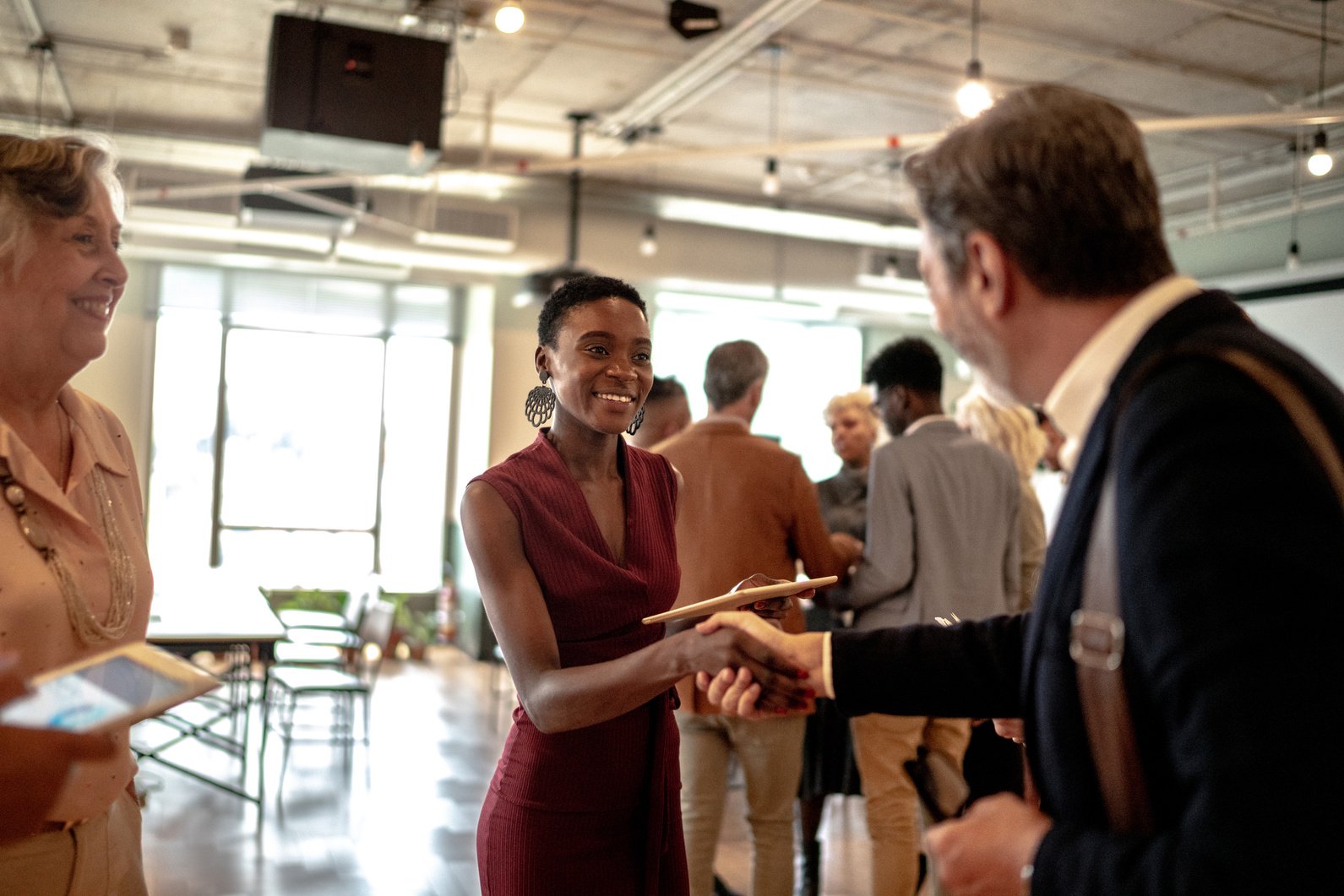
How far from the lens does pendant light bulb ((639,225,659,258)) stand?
32.1 ft

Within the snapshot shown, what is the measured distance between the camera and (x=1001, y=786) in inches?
81.1

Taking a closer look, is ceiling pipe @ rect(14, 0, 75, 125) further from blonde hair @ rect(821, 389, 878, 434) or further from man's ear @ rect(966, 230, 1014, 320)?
man's ear @ rect(966, 230, 1014, 320)

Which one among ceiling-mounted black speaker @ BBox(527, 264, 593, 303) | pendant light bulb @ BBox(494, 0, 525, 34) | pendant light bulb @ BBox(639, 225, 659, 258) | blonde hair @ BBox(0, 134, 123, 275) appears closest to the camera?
blonde hair @ BBox(0, 134, 123, 275)

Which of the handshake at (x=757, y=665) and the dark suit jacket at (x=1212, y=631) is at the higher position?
the dark suit jacket at (x=1212, y=631)

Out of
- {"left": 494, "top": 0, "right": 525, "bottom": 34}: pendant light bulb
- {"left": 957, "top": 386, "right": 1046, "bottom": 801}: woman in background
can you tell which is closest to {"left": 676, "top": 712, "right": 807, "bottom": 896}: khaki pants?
{"left": 957, "top": 386, "right": 1046, "bottom": 801}: woman in background

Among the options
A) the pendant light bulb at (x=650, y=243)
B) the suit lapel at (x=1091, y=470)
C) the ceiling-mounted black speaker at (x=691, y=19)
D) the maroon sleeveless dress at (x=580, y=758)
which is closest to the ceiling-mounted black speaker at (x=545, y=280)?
the pendant light bulb at (x=650, y=243)

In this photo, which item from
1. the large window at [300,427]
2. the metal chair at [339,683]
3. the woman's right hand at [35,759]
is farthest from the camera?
the large window at [300,427]

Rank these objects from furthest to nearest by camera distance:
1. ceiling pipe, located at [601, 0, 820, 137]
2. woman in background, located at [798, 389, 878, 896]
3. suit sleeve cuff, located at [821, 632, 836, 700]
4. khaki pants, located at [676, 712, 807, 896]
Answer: ceiling pipe, located at [601, 0, 820, 137] → woman in background, located at [798, 389, 878, 896] → khaki pants, located at [676, 712, 807, 896] → suit sleeve cuff, located at [821, 632, 836, 700]

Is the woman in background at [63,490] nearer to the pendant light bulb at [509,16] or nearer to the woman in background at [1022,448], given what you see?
the woman in background at [1022,448]

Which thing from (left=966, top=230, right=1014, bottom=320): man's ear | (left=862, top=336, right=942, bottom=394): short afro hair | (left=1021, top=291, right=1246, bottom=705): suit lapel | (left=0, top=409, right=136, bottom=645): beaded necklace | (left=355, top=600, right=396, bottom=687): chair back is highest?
(left=862, top=336, right=942, bottom=394): short afro hair

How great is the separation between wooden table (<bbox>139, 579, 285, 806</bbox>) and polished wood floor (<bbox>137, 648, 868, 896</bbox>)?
0.16 meters

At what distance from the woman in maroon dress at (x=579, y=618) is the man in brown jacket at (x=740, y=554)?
2.16ft

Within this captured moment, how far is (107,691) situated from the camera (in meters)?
1.24

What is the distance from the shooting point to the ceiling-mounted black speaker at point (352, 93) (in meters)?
5.49
